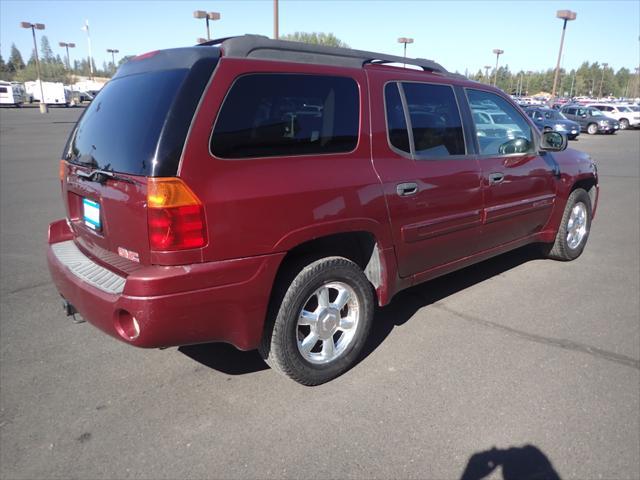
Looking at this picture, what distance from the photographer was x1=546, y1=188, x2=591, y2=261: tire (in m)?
5.26

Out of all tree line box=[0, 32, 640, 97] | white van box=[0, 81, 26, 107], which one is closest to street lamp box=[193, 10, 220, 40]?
white van box=[0, 81, 26, 107]

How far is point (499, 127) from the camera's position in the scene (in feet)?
14.4

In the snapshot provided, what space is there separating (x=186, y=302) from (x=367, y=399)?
4.03ft

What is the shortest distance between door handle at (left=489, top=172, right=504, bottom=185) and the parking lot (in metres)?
1.07

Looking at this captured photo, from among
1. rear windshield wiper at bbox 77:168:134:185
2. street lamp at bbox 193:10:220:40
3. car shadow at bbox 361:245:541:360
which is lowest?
car shadow at bbox 361:245:541:360

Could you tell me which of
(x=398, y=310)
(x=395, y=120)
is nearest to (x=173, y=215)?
(x=395, y=120)

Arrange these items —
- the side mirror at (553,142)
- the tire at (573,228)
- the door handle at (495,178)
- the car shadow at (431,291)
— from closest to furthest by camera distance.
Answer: the car shadow at (431,291)
the door handle at (495,178)
the side mirror at (553,142)
the tire at (573,228)

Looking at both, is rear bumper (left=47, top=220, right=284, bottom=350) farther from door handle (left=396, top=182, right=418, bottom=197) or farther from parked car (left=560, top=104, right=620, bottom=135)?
parked car (left=560, top=104, right=620, bottom=135)

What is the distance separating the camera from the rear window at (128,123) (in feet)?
8.12

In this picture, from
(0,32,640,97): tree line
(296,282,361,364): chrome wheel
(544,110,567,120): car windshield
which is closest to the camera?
(296,282,361,364): chrome wheel

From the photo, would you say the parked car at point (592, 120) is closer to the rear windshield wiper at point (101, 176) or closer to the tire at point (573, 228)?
the tire at point (573, 228)

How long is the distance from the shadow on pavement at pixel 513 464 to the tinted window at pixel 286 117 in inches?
Result: 71.8

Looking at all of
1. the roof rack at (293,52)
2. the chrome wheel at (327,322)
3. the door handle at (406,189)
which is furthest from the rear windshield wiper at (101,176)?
the door handle at (406,189)

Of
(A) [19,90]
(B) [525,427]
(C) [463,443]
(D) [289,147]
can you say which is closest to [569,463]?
(B) [525,427]
